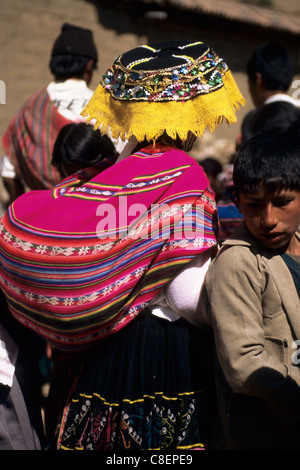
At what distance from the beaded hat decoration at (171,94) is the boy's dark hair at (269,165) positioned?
0.20m

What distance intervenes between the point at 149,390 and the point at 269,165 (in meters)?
1.03

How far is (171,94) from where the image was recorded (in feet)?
7.07

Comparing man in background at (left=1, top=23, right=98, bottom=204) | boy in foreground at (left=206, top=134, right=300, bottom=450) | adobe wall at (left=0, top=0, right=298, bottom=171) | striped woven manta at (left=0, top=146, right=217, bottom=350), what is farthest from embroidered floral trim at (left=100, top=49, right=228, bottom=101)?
adobe wall at (left=0, top=0, right=298, bottom=171)

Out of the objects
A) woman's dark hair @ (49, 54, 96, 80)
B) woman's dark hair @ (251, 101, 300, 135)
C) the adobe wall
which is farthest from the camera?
the adobe wall

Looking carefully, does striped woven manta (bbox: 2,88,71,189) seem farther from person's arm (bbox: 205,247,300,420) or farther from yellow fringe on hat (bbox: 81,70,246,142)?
person's arm (bbox: 205,247,300,420)

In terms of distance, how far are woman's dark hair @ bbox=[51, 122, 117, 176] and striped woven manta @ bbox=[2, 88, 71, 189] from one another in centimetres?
75

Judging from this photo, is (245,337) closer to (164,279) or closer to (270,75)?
(164,279)

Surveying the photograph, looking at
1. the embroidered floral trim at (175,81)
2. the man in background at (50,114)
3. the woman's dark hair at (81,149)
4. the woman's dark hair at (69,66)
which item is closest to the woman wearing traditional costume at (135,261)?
the embroidered floral trim at (175,81)

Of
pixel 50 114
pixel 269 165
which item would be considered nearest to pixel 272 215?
pixel 269 165

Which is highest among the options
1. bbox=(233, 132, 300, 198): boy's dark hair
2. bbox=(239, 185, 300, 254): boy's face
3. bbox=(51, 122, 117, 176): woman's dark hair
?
bbox=(233, 132, 300, 198): boy's dark hair

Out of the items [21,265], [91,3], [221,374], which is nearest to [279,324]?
[221,374]

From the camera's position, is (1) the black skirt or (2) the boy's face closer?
(2) the boy's face

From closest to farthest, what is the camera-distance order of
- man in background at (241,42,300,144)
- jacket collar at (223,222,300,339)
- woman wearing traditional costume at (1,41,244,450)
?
jacket collar at (223,222,300,339) → woman wearing traditional costume at (1,41,244,450) → man in background at (241,42,300,144)

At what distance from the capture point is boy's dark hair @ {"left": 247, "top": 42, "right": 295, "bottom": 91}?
13.8ft
